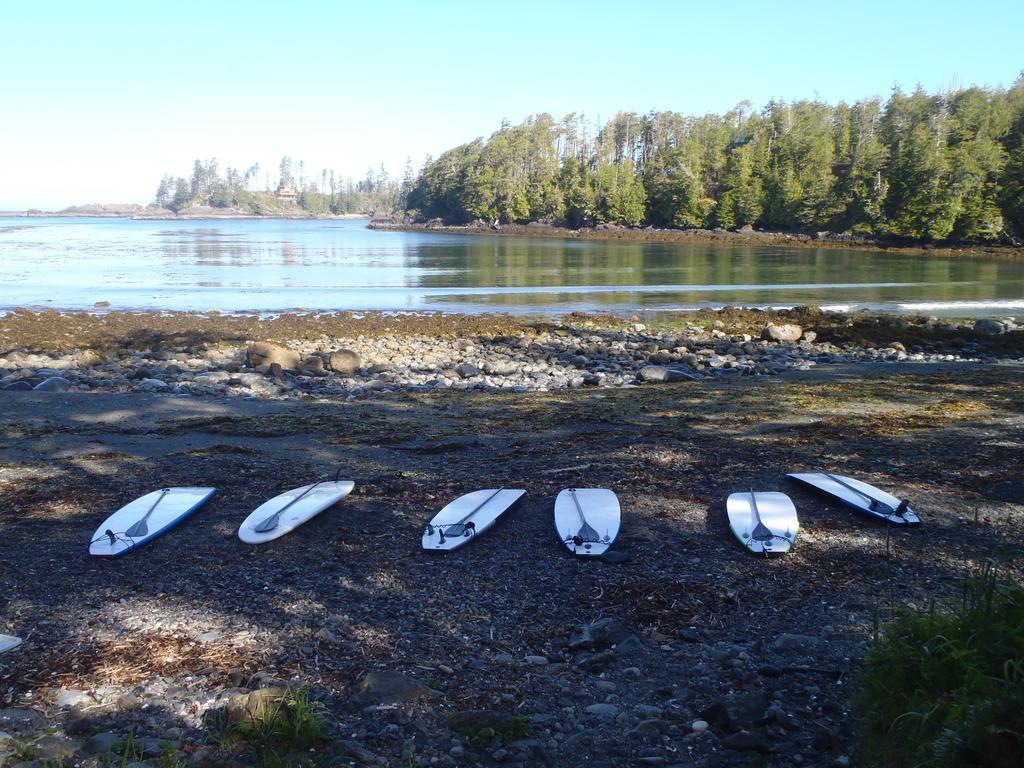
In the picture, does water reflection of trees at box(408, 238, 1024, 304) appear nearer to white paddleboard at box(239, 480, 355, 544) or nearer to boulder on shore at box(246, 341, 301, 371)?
boulder on shore at box(246, 341, 301, 371)

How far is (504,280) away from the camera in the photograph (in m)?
40.5

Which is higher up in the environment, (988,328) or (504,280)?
(504,280)

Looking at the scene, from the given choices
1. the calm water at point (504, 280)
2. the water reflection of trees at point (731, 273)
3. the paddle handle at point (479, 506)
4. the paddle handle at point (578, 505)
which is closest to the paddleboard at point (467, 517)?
the paddle handle at point (479, 506)

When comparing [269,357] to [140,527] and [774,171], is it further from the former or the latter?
[774,171]

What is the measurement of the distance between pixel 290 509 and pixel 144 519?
1.12 m

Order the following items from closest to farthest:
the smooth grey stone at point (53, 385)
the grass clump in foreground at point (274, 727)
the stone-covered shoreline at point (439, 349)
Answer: the grass clump in foreground at point (274, 727) → the smooth grey stone at point (53, 385) → the stone-covered shoreline at point (439, 349)

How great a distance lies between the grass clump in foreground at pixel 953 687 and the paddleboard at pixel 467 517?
3123mm

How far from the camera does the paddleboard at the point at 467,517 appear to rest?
615 centimetres

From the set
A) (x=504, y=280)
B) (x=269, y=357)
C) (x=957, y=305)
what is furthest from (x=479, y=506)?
(x=504, y=280)

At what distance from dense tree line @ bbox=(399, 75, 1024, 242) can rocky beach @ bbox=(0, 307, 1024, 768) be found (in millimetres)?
69806

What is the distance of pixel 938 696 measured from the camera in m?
3.25

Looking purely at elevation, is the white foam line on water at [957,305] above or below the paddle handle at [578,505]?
above

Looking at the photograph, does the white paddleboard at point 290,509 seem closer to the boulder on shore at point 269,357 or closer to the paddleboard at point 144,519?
the paddleboard at point 144,519

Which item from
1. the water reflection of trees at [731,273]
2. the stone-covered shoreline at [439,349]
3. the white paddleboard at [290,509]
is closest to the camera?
the white paddleboard at [290,509]
